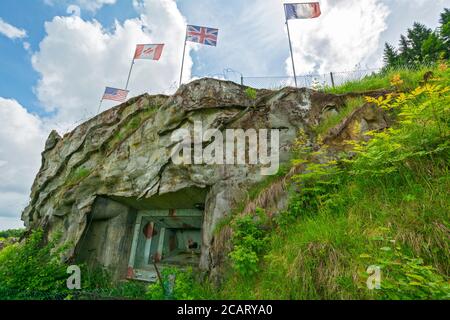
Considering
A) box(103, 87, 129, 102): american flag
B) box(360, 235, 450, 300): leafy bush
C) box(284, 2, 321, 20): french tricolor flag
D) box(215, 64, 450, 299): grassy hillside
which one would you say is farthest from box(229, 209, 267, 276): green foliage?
box(284, 2, 321, 20): french tricolor flag

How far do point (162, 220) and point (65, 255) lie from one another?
9.51 feet

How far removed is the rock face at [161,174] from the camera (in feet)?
18.0

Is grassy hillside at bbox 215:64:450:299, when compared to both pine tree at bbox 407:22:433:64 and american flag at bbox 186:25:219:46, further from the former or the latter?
pine tree at bbox 407:22:433:64

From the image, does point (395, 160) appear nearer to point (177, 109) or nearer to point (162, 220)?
point (177, 109)

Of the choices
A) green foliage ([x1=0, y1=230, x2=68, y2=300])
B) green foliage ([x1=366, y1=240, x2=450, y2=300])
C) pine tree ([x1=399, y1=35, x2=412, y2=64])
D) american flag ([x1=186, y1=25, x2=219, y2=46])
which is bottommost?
green foliage ([x1=0, y1=230, x2=68, y2=300])

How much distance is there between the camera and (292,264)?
287cm

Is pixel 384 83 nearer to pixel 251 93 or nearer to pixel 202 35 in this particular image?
pixel 251 93

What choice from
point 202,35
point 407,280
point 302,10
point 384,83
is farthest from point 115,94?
point 407,280

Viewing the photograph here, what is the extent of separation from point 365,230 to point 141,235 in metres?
6.93

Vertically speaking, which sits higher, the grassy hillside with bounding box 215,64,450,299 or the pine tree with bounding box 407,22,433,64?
the pine tree with bounding box 407,22,433,64

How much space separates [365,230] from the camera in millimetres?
2906

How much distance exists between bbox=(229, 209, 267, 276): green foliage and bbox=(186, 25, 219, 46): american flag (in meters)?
9.98

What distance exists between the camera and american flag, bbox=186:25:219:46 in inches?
439
